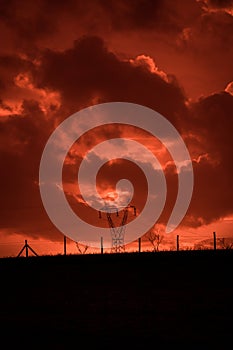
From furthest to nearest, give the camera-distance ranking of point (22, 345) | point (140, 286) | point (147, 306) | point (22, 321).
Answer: point (140, 286), point (147, 306), point (22, 321), point (22, 345)

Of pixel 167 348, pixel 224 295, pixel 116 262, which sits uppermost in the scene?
pixel 116 262

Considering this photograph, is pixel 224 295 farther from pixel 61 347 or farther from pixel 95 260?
pixel 95 260

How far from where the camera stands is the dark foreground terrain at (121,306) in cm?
1559

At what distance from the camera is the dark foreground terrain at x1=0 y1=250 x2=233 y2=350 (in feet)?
51.1

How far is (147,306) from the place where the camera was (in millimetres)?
21094

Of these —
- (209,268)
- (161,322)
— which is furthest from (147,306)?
(209,268)

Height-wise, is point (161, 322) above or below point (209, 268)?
below

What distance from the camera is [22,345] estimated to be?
15406 millimetres

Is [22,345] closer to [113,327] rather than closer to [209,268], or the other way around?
[113,327]

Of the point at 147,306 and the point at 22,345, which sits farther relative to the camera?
the point at 147,306

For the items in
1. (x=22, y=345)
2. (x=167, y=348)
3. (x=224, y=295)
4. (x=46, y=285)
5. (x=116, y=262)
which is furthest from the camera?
(x=116, y=262)

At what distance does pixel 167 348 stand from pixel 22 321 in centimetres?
699

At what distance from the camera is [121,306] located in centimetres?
2136

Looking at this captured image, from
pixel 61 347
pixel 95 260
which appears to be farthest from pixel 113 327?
pixel 95 260
